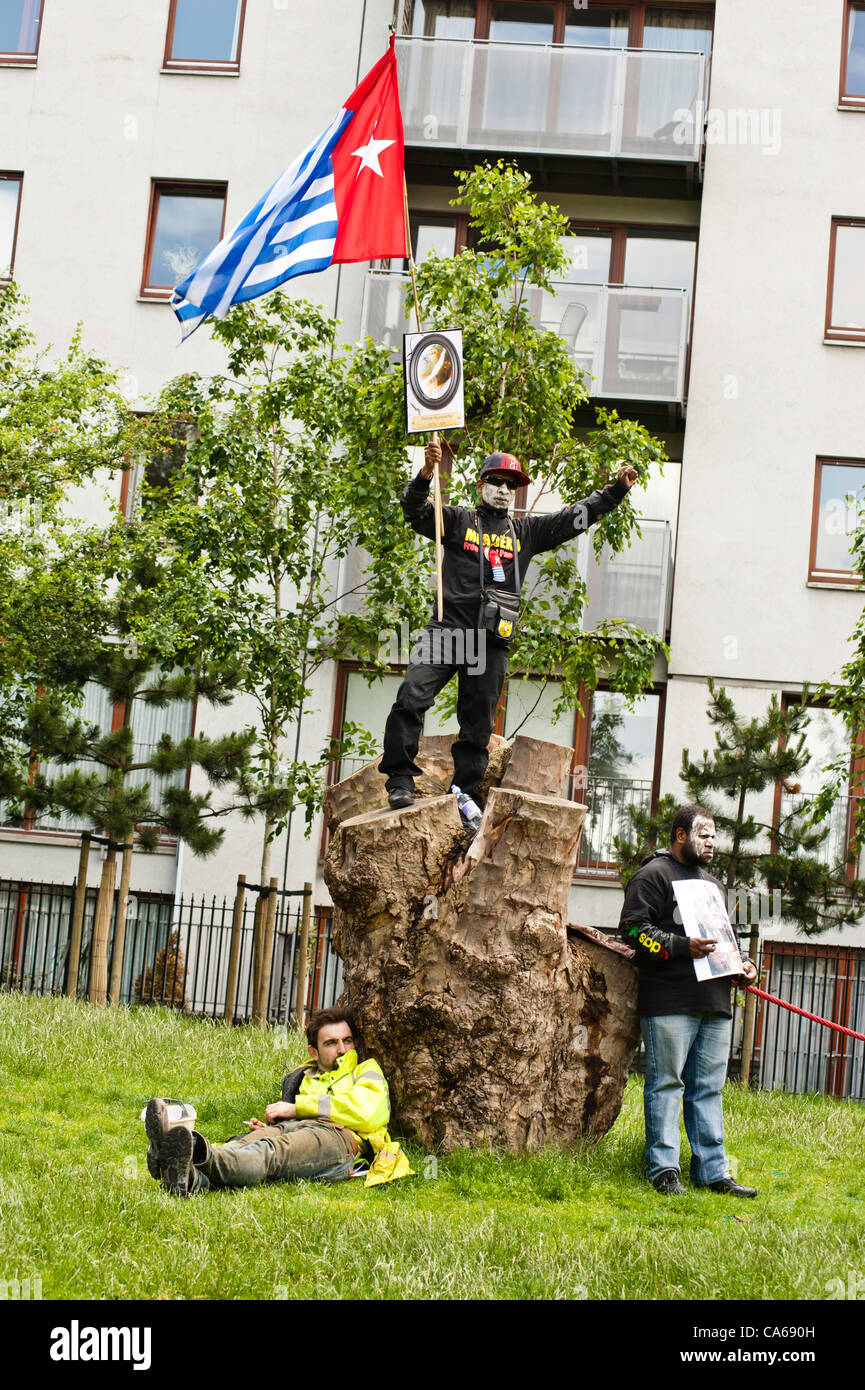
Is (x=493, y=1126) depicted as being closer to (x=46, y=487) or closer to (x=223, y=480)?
(x=223, y=480)

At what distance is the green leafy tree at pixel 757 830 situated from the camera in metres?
14.0

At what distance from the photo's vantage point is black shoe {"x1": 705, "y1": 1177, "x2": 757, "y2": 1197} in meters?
7.18

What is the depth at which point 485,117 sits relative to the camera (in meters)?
19.8

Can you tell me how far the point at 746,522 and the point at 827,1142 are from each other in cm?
1102

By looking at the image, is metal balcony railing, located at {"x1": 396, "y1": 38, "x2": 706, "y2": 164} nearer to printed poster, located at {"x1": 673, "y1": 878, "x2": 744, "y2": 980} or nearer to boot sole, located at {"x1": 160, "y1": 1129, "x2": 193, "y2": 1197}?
printed poster, located at {"x1": 673, "y1": 878, "x2": 744, "y2": 980}

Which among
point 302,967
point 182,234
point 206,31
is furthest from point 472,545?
point 206,31

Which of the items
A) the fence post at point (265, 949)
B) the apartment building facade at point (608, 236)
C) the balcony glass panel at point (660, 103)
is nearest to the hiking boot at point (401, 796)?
the fence post at point (265, 949)

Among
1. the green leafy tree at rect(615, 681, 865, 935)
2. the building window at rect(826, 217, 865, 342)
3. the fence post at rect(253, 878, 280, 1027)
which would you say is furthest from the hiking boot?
the building window at rect(826, 217, 865, 342)

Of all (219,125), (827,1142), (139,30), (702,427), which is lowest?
(827,1142)

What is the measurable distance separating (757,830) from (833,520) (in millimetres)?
6255

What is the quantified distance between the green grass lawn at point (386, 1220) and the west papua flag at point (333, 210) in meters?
5.22

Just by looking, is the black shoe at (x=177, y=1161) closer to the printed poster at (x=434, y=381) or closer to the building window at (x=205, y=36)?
the printed poster at (x=434, y=381)

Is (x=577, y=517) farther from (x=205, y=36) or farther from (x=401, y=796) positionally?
(x=205, y=36)
